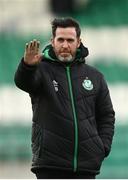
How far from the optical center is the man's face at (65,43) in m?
4.23

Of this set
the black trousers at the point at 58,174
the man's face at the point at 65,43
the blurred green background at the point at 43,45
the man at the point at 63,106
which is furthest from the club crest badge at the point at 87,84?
the blurred green background at the point at 43,45

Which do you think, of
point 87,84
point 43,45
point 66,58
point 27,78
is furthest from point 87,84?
point 43,45

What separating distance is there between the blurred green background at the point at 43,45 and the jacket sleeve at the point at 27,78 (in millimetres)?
8693

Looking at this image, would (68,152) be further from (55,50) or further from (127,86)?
(127,86)

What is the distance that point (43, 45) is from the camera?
14023 millimetres

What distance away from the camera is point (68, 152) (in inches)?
162

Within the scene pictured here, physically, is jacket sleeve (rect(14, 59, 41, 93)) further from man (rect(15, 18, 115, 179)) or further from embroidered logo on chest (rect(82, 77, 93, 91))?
embroidered logo on chest (rect(82, 77, 93, 91))

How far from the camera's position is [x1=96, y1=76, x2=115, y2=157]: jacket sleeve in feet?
14.3

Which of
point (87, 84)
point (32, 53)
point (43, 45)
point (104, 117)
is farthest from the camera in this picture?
point (43, 45)

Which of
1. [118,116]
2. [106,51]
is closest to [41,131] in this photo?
[118,116]

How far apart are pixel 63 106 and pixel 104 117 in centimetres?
33

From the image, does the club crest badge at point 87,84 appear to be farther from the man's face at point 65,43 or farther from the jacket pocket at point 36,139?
the jacket pocket at point 36,139

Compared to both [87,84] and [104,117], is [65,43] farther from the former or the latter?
[104,117]

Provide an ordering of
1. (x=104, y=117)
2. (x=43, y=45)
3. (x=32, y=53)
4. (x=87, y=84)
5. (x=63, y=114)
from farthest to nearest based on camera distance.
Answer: (x=43, y=45) < (x=104, y=117) < (x=87, y=84) < (x=63, y=114) < (x=32, y=53)
